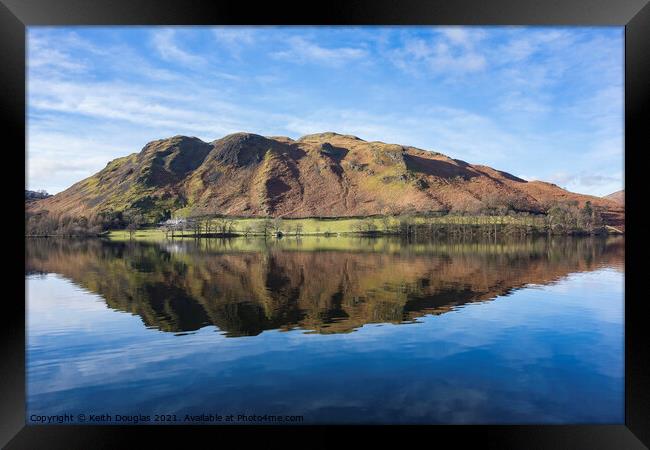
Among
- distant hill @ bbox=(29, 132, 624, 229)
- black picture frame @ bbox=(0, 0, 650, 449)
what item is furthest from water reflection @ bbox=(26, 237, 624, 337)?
distant hill @ bbox=(29, 132, 624, 229)

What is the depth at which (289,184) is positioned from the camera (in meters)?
171

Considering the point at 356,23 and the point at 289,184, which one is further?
the point at 289,184

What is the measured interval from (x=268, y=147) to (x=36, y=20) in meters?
189

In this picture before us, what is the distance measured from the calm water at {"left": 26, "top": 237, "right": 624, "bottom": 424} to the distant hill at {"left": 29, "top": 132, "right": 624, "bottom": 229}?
117714mm

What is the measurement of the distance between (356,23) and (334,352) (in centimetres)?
870

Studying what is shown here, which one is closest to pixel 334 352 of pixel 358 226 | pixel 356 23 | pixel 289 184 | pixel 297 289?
pixel 356 23

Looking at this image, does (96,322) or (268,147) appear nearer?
(96,322)

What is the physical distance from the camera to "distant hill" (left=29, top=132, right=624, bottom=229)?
148 m

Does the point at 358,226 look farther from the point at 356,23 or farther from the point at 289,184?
the point at 356,23

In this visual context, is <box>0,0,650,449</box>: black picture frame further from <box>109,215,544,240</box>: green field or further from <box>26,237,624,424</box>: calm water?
<box>109,215,544,240</box>: green field

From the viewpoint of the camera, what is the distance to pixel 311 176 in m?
176
